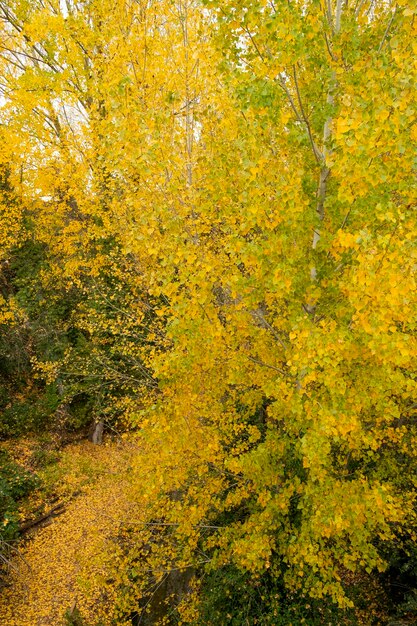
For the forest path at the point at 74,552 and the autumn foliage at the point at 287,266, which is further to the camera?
the forest path at the point at 74,552

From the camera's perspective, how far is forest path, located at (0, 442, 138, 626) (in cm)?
752

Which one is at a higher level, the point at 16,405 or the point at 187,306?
the point at 187,306

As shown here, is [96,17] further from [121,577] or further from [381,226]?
[121,577]

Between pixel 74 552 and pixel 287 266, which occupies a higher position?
pixel 287 266

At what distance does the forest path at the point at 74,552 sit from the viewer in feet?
24.7

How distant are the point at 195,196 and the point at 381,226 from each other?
2123 mm

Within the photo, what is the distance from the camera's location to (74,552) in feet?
29.7

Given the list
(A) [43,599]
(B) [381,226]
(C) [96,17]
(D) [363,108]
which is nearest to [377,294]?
(D) [363,108]

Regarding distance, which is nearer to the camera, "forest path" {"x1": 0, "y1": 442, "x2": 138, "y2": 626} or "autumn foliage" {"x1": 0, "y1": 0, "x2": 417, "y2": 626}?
Answer: "autumn foliage" {"x1": 0, "y1": 0, "x2": 417, "y2": 626}

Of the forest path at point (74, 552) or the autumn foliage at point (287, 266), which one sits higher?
the autumn foliage at point (287, 266)

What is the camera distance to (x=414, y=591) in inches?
215

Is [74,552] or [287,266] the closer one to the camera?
[287,266]

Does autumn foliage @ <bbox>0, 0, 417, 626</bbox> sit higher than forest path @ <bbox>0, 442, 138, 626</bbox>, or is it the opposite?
autumn foliage @ <bbox>0, 0, 417, 626</bbox>

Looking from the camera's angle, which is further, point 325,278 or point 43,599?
point 43,599
